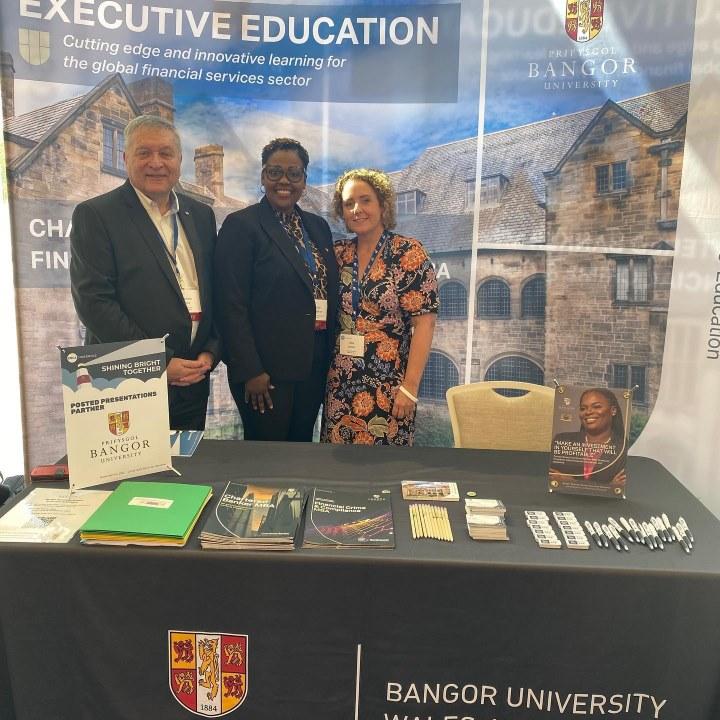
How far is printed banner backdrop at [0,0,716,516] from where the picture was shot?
267 cm

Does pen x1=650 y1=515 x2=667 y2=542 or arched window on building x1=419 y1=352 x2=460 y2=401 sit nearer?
pen x1=650 y1=515 x2=667 y2=542

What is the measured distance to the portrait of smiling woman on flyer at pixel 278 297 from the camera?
98.6 inches

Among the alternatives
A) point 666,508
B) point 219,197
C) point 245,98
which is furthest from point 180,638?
point 245,98

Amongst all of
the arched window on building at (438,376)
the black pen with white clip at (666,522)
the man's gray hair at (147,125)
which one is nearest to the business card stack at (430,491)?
the black pen with white clip at (666,522)

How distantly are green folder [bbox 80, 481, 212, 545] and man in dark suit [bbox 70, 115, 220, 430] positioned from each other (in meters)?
1.08

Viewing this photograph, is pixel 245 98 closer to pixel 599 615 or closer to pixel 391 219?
pixel 391 219

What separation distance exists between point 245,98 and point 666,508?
220 cm

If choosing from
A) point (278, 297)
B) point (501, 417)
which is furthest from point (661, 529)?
point (278, 297)

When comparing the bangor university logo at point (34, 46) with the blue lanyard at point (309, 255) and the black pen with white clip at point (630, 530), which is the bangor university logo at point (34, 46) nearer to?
the blue lanyard at point (309, 255)

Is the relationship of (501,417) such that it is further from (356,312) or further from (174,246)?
(174,246)

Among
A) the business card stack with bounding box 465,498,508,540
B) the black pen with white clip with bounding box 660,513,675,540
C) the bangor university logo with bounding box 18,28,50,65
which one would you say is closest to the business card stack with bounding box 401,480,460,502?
the business card stack with bounding box 465,498,508,540

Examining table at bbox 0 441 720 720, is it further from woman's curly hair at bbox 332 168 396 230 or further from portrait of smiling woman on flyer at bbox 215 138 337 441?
woman's curly hair at bbox 332 168 396 230

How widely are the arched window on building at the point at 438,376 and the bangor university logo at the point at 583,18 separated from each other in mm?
1403

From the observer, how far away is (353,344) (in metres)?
2.49
